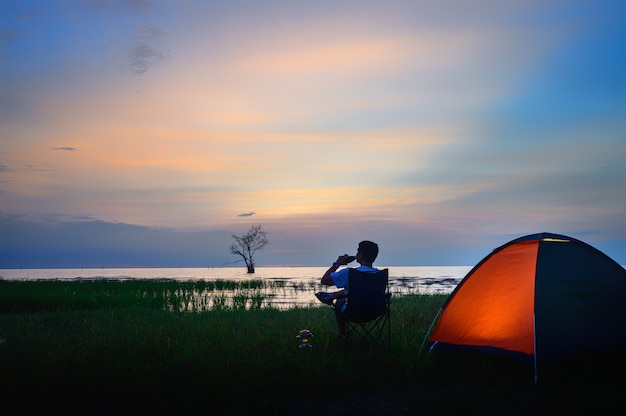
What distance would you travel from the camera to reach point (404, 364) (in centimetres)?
638

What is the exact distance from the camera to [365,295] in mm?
6797

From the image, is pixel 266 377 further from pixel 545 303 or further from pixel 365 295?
pixel 545 303

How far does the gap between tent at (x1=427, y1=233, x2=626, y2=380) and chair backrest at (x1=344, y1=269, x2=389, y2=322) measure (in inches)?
49.0

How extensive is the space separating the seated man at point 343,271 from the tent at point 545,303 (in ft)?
5.09

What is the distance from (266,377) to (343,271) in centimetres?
183

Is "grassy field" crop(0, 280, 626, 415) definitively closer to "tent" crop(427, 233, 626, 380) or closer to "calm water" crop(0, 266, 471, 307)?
"tent" crop(427, 233, 626, 380)

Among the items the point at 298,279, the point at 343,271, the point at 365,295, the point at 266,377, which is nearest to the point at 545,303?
the point at 365,295

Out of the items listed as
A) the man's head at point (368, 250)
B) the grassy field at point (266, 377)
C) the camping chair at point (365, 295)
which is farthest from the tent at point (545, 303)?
the man's head at point (368, 250)

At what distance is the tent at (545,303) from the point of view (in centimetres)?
619

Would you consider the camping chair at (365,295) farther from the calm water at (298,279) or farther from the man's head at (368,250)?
the calm water at (298,279)

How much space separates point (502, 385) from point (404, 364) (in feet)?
4.13

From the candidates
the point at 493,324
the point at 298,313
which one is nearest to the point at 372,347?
the point at 493,324

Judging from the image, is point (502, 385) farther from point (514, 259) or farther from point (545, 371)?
point (514, 259)

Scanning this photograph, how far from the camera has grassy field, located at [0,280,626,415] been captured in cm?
495
